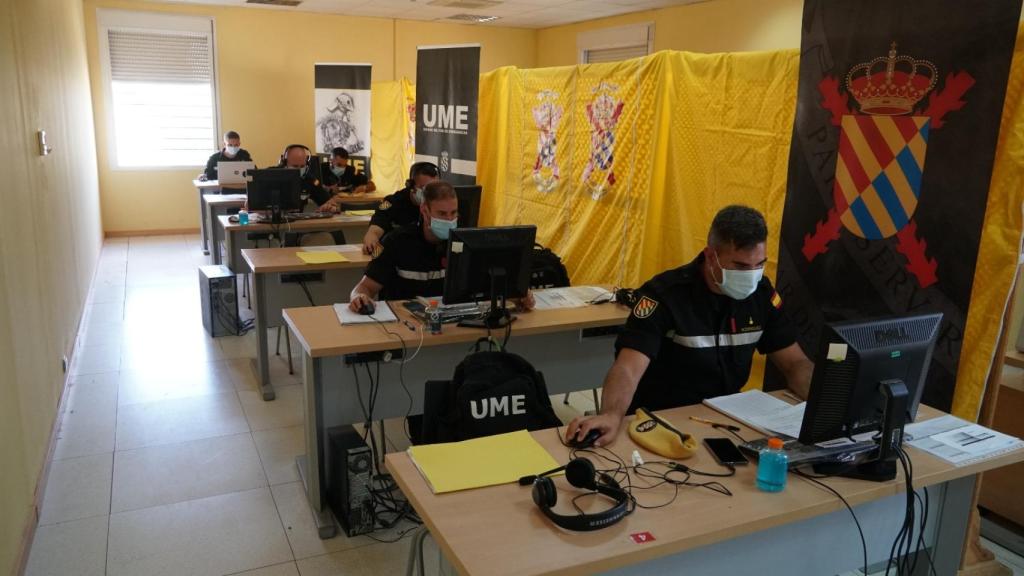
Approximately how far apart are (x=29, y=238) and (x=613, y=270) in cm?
314

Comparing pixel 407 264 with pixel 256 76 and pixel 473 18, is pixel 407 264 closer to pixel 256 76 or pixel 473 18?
pixel 256 76

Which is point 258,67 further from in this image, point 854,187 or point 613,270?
point 854,187

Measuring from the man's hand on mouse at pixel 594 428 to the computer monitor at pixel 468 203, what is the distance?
2.90 metres

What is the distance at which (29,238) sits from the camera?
137 inches

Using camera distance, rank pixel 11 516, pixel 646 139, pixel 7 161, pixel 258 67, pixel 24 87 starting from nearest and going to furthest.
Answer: pixel 11 516 < pixel 7 161 < pixel 24 87 < pixel 646 139 < pixel 258 67

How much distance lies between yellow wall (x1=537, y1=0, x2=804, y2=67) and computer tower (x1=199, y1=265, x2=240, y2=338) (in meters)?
5.89

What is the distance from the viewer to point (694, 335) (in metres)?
2.43

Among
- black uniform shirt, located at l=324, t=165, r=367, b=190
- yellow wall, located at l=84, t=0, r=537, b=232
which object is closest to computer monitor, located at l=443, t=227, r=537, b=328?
black uniform shirt, located at l=324, t=165, r=367, b=190

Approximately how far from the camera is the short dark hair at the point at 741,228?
7.36 feet

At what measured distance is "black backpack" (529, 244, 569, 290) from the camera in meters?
4.02

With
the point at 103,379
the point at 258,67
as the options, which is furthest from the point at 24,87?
the point at 258,67

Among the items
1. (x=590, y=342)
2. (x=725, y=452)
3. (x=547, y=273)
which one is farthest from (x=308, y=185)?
(x=725, y=452)

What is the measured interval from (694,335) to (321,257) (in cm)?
274

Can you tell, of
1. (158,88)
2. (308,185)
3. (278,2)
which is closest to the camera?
(308,185)
